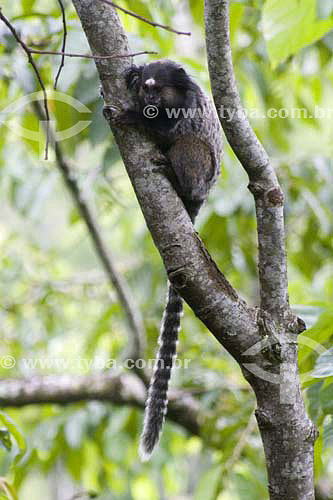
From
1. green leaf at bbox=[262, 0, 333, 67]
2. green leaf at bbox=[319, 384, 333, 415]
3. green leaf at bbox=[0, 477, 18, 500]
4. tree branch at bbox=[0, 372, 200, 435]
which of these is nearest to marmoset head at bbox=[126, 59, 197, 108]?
green leaf at bbox=[262, 0, 333, 67]

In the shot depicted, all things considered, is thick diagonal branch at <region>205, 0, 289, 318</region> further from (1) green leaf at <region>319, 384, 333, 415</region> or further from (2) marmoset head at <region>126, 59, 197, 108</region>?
(2) marmoset head at <region>126, 59, 197, 108</region>

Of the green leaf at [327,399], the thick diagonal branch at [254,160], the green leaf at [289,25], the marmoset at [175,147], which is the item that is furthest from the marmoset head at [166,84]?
the green leaf at [327,399]

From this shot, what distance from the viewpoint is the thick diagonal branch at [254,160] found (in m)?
1.79

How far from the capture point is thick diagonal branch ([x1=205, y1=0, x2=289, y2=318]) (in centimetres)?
179

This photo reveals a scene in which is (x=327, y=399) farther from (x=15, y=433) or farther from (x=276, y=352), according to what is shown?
(x=15, y=433)

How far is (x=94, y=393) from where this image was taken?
4285 millimetres

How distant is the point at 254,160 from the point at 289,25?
83 centimetres

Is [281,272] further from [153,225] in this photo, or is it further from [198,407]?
[198,407]

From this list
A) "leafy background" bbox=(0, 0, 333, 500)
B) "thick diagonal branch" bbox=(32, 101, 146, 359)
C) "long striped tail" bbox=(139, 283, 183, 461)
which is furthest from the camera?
"thick diagonal branch" bbox=(32, 101, 146, 359)

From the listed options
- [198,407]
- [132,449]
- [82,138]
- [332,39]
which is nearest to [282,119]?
[332,39]

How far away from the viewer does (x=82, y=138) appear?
11.4 feet

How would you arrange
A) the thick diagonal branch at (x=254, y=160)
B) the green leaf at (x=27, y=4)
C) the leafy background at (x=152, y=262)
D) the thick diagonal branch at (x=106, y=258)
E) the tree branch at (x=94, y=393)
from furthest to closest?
the tree branch at (x=94, y=393)
the thick diagonal branch at (x=106, y=258)
the green leaf at (x=27, y=4)
the leafy background at (x=152, y=262)
the thick diagonal branch at (x=254, y=160)

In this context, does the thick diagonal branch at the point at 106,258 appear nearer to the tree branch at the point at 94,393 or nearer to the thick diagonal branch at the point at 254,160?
the tree branch at the point at 94,393

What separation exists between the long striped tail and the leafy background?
30 cm
